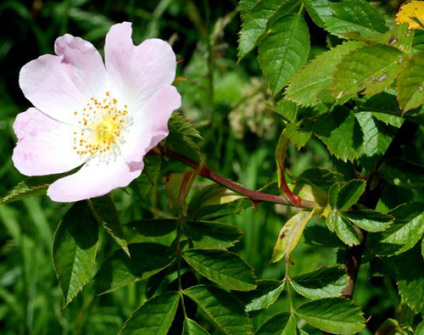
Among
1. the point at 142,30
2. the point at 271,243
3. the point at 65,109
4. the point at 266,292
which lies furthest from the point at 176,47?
the point at 266,292

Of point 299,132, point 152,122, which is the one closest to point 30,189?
point 152,122

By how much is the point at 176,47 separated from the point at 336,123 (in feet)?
7.69

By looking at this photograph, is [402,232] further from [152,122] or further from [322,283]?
[152,122]

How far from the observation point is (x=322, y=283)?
1047 millimetres

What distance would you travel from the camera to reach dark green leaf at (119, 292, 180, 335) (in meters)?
0.97

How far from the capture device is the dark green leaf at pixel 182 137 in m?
0.96

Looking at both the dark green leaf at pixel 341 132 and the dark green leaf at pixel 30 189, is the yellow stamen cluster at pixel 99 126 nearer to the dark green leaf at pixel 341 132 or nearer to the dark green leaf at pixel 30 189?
the dark green leaf at pixel 30 189

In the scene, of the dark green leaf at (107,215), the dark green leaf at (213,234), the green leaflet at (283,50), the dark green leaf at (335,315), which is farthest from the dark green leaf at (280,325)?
the green leaflet at (283,50)

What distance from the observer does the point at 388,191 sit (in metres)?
1.22

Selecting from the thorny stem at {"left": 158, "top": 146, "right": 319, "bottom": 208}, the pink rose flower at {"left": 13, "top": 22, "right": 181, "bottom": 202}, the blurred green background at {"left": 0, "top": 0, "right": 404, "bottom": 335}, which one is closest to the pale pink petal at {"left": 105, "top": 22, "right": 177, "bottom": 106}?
the pink rose flower at {"left": 13, "top": 22, "right": 181, "bottom": 202}

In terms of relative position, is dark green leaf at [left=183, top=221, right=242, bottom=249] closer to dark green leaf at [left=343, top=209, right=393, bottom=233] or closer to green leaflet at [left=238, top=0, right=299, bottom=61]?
dark green leaf at [left=343, top=209, right=393, bottom=233]

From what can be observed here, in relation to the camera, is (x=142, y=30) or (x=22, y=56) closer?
(x=142, y=30)

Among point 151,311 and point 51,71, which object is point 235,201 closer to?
point 151,311

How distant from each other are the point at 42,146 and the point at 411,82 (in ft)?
1.97
